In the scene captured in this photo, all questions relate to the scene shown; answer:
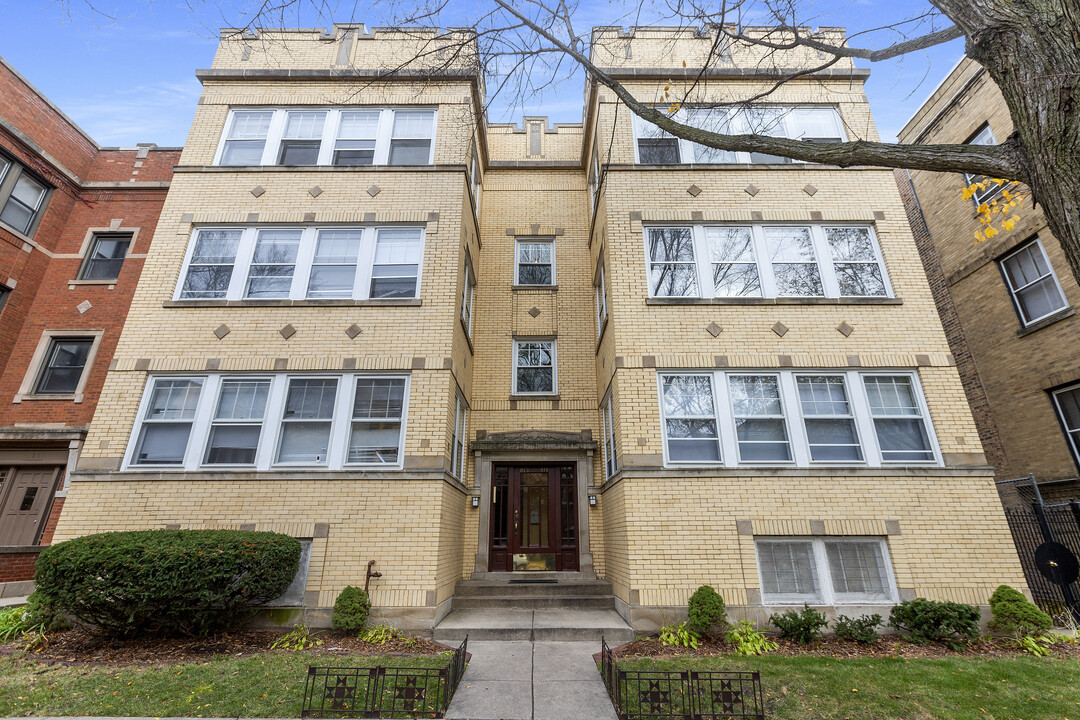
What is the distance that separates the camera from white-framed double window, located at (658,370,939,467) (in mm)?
8531

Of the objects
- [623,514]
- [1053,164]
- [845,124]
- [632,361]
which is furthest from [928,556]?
[845,124]

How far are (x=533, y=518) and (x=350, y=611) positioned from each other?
4.53 m

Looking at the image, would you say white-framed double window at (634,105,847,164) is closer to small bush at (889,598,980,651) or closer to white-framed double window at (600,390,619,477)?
white-framed double window at (600,390,619,477)

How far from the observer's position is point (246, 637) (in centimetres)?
711

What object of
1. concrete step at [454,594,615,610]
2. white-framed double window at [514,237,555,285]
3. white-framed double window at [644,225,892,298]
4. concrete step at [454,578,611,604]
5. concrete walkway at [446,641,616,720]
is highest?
Answer: white-framed double window at [514,237,555,285]

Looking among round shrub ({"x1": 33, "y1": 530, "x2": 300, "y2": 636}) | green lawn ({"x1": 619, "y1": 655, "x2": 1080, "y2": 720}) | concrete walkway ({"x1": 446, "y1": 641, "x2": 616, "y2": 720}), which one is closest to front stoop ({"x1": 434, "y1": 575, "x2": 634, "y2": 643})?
concrete walkway ({"x1": 446, "y1": 641, "x2": 616, "y2": 720})

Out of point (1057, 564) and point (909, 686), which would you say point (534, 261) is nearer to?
point (909, 686)

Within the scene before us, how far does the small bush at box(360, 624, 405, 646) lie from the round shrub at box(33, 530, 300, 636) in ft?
4.69

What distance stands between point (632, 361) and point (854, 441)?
4155 millimetres

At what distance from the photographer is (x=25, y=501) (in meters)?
11.1

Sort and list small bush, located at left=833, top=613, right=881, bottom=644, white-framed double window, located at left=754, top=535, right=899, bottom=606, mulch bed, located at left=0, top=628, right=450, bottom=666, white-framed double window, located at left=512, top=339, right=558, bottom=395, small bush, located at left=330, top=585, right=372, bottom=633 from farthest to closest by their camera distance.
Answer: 1. white-framed double window, located at left=512, top=339, right=558, bottom=395
2. white-framed double window, located at left=754, top=535, right=899, bottom=606
3. small bush, located at left=330, top=585, right=372, bottom=633
4. small bush, located at left=833, top=613, right=881, bottom=644
5. mulch bed, located at left=0, top=628, right=450, bottom=666

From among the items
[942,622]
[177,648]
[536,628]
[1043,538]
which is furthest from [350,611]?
[1043,538]

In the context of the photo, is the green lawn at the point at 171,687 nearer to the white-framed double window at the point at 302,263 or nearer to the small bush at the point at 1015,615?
the white-framed double window at the point at 302,263

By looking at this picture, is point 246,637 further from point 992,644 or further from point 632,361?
point 992,644
